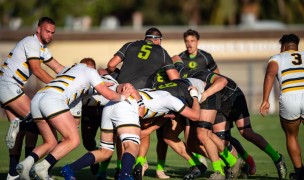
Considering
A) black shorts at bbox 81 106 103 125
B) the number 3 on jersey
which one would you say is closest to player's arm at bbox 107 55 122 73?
the number 3 on jersey

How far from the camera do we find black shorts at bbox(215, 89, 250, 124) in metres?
13.1

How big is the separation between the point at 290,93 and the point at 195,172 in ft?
6.47

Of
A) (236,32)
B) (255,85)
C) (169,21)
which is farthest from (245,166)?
(169,21)

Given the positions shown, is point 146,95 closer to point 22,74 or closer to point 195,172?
point 195,172

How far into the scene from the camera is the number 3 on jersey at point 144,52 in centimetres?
1306

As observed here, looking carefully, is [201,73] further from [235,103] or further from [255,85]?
[255,85]

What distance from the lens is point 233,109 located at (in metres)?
13.2

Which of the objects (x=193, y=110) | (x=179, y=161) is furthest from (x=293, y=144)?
(x=179, y=161)

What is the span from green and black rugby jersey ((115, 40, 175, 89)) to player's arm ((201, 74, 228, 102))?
2.77ft

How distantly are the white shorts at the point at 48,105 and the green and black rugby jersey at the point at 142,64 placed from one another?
1.94 metres

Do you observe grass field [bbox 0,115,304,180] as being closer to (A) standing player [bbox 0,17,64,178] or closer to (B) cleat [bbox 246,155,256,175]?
(B) cleat [bbox 246,155,256,175]

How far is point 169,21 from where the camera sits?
6059 cm

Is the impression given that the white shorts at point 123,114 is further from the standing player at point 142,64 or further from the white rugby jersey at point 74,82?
the standing player at point 142,64

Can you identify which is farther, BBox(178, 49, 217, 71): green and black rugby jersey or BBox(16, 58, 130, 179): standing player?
BBox(178, 49, 217, 71): green and black rugby jersey
